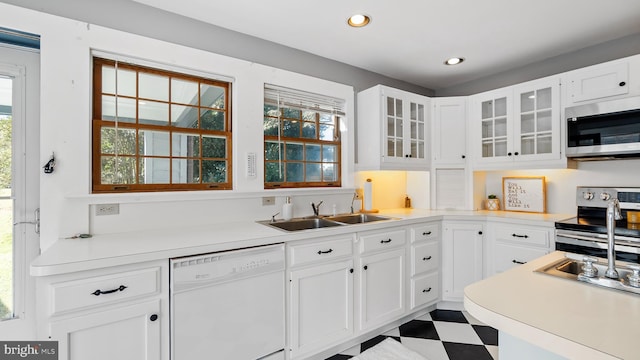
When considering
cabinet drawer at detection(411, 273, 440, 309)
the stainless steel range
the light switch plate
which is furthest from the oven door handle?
the light switch plate

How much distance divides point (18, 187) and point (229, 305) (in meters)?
1.48

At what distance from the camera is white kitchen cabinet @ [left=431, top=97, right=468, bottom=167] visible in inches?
129

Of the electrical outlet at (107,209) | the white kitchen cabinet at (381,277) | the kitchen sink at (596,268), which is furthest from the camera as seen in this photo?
the white kitchen cabinet at (381,277)

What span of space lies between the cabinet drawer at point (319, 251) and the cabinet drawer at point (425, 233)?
0.78 meters

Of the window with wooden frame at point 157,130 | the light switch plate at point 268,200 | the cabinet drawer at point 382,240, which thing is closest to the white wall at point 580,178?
the cabinet drawer at point 382,240

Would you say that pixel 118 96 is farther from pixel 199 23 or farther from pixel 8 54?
pixel 199 23

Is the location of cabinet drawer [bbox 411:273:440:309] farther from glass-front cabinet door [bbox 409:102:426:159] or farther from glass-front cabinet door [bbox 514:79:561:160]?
glass-front cabinet door [bbox 514:79:561:160]

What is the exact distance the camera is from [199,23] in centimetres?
227

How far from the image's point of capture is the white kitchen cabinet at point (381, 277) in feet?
7.58

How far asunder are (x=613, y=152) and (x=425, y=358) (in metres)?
2.15

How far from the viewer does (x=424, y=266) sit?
109 inches

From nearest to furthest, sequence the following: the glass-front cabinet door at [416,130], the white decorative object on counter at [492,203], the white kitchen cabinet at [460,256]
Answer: the white kitchen cabinet at [460,256] → the glass-front cabinet door at [416,130] → the white decorative object on counter at [492,203]

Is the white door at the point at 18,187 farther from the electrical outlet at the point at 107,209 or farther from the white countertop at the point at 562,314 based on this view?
the white countertop at the point at 562,314

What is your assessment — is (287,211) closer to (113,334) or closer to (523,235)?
(113,334)
